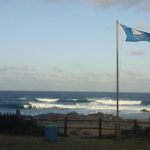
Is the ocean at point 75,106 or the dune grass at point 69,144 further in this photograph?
the ocean at point 75,106

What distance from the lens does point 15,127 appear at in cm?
2502

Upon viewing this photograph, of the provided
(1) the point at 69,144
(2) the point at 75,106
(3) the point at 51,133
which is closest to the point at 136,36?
(1) the point at 69,144

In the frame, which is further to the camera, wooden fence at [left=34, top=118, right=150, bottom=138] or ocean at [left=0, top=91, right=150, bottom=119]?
ocean at [left=0, top=91, right=150, bottom=119]

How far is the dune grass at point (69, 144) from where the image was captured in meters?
20.0

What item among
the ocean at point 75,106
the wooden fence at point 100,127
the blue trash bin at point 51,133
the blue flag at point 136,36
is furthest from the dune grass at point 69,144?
the ocean at point 75,106

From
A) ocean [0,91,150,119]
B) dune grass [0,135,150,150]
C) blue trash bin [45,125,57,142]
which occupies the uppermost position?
ocean [0,91,150,119]

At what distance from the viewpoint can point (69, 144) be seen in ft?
68.8

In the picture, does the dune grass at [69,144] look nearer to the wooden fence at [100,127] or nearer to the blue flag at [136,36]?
the wooden fence at [100,127]

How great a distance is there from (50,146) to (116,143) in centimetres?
277

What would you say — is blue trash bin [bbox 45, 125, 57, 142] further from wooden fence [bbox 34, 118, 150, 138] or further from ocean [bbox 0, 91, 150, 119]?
ocean [bbox 0, 91, 150, 119]

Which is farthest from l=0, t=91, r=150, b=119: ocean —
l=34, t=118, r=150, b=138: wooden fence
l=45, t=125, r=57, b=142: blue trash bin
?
l=45, t=125, r=57, b=142: blue trash bin

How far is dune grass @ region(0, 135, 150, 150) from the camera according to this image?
20016mm

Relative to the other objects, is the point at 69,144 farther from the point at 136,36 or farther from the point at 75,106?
the point at 75,106

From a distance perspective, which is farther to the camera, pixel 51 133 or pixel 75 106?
pixel 75 106
